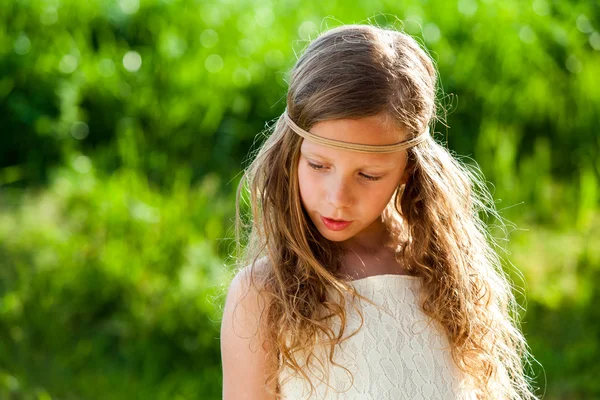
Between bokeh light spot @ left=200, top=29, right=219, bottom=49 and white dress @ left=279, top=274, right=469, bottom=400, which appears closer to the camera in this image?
white dress @ left=279, top=274, right=469, bottom=400

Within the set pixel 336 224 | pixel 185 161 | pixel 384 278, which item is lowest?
pixel 185 161

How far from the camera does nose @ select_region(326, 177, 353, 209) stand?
187 cm

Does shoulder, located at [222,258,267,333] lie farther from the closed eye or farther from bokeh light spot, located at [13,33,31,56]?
bokeh light spot, located at [13,33,31,56]

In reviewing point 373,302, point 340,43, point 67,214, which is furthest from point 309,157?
point 67,214

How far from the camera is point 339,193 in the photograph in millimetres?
1869

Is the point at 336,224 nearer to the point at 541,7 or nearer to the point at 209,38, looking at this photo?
the point at 209,38

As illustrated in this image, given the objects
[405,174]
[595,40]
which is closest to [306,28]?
[595,40]

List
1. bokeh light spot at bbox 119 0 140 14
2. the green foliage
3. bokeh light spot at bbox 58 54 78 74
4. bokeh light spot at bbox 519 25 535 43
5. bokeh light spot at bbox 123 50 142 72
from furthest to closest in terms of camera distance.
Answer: bokeh light spot at bbox 119 0 140 14 → bokeh light spot at bbox 519 25 535 43 → bokeh light spot at bbox 123 50 142 72 → bokeh light spot at bbox 58 54 78 74 → the green foliage

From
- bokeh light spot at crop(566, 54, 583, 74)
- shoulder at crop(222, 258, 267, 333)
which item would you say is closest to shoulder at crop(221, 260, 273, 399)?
shoulder at crop(222, 258, 267, 333)

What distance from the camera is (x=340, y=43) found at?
6.36 ft

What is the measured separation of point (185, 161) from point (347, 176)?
8.81ft

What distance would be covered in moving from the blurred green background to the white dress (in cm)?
137

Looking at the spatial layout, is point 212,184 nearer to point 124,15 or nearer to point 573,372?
point 124,15

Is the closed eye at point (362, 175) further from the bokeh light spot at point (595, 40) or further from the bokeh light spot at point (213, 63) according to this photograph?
the bokeh light spot at point (595, 40)
